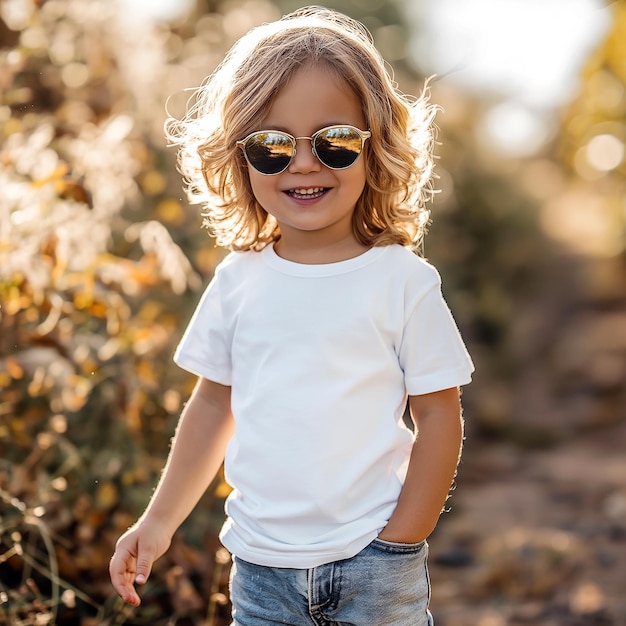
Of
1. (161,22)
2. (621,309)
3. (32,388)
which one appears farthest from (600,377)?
(32,388)

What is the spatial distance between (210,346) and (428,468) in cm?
52

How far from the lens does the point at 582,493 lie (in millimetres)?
6113

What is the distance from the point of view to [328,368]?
182 cm

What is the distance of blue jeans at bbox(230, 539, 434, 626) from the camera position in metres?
1.80

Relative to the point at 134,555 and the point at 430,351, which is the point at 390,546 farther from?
the point at 134,555

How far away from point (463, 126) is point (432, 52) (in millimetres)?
2016

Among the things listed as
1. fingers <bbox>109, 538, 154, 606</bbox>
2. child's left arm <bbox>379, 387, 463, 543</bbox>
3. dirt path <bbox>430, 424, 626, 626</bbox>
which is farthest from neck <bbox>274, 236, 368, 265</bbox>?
dirt path <bbox>430, 424, 626, 626</bbox>

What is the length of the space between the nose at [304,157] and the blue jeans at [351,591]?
0.71 m

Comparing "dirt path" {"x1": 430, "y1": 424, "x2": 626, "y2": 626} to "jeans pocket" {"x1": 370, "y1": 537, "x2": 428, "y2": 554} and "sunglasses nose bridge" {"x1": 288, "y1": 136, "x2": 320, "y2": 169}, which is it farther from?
"sunglasses nose bridge" {"x1": 288, "y1": 136, "x2": 320, "y2": 169}

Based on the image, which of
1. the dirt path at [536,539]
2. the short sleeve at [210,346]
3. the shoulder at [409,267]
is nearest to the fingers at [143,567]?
the short sleeve at [210,346]

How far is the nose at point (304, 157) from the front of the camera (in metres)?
1.84

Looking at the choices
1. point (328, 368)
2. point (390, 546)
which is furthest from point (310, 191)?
point (390, 546)

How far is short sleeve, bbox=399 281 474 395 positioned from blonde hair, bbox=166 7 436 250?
7.2 inches

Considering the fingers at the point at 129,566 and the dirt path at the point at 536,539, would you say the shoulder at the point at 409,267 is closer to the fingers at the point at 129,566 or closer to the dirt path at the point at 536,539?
the fingers at the point at 129,566
